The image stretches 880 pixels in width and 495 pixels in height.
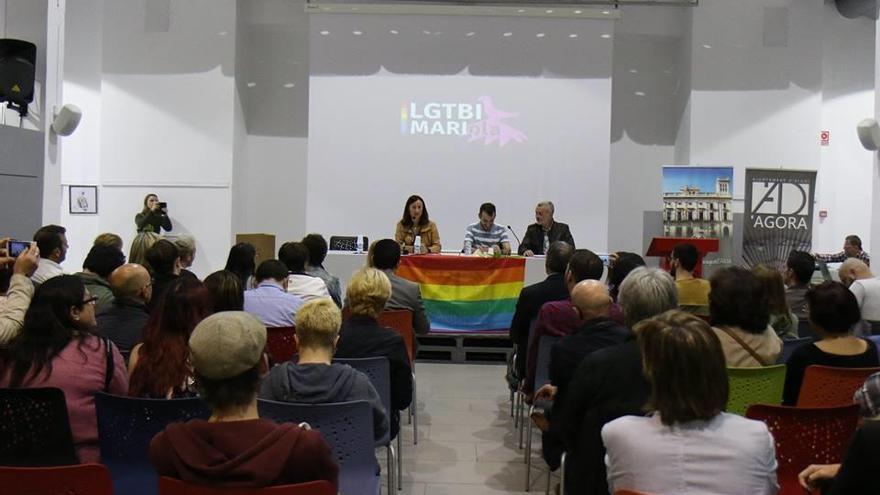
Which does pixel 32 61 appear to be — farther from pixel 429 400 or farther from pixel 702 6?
pixel 702 6

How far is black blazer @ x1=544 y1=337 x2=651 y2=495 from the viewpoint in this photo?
234cm

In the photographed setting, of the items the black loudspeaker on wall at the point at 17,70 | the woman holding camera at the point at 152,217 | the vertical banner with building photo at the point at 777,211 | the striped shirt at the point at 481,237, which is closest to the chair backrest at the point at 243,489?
the striped shirt at the point at 481,237

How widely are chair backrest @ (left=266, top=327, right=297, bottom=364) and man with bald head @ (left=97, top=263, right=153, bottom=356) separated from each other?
629 millimetres

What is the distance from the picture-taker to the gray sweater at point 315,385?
253 cm

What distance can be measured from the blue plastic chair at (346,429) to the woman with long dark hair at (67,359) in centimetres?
59

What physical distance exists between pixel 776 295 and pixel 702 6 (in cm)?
729

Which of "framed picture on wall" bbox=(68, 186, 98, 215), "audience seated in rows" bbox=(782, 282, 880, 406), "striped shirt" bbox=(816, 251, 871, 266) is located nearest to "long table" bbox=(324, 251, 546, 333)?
"audience seated in rows" bbox=(782, 282, 880, 406)

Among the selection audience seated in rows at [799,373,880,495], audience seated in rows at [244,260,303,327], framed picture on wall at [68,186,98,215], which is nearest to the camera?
audience seated in rows at [799,373,880,495]

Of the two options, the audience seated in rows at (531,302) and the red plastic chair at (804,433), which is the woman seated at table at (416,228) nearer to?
the audience seated in rows at (531,302)

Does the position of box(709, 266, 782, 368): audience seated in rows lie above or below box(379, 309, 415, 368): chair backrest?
above

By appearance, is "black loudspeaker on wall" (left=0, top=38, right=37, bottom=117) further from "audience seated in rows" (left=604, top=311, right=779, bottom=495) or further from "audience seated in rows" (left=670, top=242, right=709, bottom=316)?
"audience seated in rows" (left=604, top=311, right=779, bottom=495)

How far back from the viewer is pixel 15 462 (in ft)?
7.59

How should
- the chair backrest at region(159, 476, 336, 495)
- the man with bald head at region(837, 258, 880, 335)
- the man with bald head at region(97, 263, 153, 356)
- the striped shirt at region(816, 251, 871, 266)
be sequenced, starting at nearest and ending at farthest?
the chair backrest at region(159, 476, 336, 495) → the man with bald head at region(97, 263, 153, 356) → the man with bald head at region(837, 258, 880, 335) → the striped shirt at region(816, 251, 871, 266)

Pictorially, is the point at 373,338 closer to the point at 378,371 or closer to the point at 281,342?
the point at 378,371
